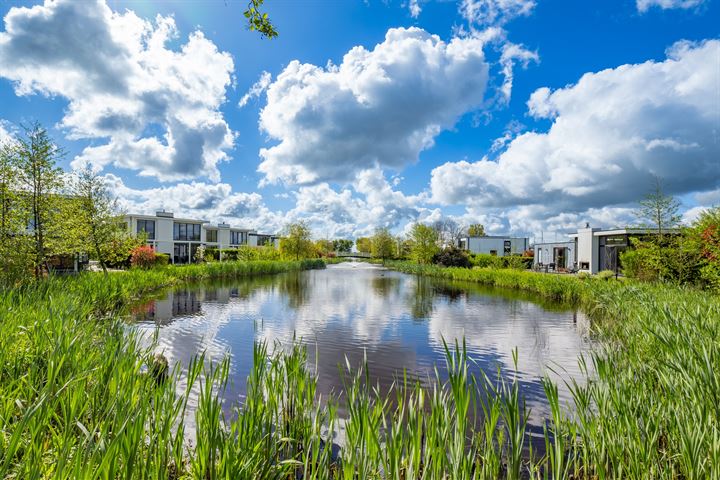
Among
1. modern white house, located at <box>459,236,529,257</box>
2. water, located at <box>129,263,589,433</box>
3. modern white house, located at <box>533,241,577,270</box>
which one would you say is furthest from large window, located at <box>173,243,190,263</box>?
modern white house, located at <box>533,241,577,270</box>

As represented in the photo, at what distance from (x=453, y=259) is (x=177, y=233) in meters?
33.5

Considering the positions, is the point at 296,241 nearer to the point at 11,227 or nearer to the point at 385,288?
the point at 385,288

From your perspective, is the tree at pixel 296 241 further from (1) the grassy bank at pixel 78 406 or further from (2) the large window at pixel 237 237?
(1) the grassy bank at pixel 78 406

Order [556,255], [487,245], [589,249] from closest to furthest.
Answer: [589,249] < [556,255] < [487,245]

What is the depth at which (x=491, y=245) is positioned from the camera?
173 ft

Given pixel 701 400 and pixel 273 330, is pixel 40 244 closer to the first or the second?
pixel 273 330

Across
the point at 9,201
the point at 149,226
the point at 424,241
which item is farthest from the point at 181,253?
the point at 9,201

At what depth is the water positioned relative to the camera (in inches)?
249

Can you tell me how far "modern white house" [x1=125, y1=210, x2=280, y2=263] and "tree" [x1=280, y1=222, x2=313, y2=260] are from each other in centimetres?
477

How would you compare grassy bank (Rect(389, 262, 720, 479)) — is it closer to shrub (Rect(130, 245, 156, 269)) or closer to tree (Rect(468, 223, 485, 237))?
shrub (Rect(130, 245, 156, 269))

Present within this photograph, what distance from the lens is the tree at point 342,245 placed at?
327 feet

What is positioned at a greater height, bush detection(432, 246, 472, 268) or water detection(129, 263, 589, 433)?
bush detection(432, 246, 472, 268)

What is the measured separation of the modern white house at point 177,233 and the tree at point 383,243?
25508 millimetres

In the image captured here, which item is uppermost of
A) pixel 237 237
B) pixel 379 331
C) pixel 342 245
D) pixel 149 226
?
pixel 149 226
